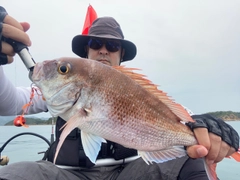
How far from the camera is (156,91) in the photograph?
6.15ft

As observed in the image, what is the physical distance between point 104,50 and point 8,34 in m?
1.60

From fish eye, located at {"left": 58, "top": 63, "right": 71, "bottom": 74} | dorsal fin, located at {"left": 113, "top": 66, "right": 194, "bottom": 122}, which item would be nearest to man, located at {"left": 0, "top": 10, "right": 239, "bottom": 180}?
dorsal fin, located at {"left": 113, "top": 66, "right": 194, "bottom": 122}

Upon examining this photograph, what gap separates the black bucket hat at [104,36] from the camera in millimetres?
3343

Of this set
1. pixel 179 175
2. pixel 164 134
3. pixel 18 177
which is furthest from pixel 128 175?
pixel 18 177

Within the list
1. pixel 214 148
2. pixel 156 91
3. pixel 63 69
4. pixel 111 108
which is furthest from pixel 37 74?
pixel 214 148

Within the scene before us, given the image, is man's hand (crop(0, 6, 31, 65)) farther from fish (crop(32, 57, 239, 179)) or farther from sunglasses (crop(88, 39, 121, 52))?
sunglasses (crop(88, 39, 121, 52))

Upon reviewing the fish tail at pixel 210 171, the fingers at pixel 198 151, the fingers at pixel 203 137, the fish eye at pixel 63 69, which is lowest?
the fish tail at pixel 210 171

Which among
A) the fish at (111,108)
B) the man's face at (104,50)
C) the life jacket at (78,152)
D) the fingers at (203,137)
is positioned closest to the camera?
the fish at (111,108)

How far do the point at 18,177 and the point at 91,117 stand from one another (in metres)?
0.93

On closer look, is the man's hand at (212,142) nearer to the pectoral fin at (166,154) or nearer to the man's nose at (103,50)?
the pectoral fin at (166,154)

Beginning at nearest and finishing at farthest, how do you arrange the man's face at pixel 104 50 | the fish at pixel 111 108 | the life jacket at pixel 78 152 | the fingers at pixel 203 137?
the fish at pixel 111 108
the fingers at pixel 203 137
the life jacket at pixel 78 152
the man's face at pixel 104 50

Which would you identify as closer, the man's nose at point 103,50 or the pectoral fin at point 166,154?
the pectoral fin at point 166,154

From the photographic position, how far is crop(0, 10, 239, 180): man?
182 cm

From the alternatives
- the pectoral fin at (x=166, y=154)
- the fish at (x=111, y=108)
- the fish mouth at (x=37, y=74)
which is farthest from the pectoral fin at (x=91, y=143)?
the fish mouth at (x=37, y=74)
